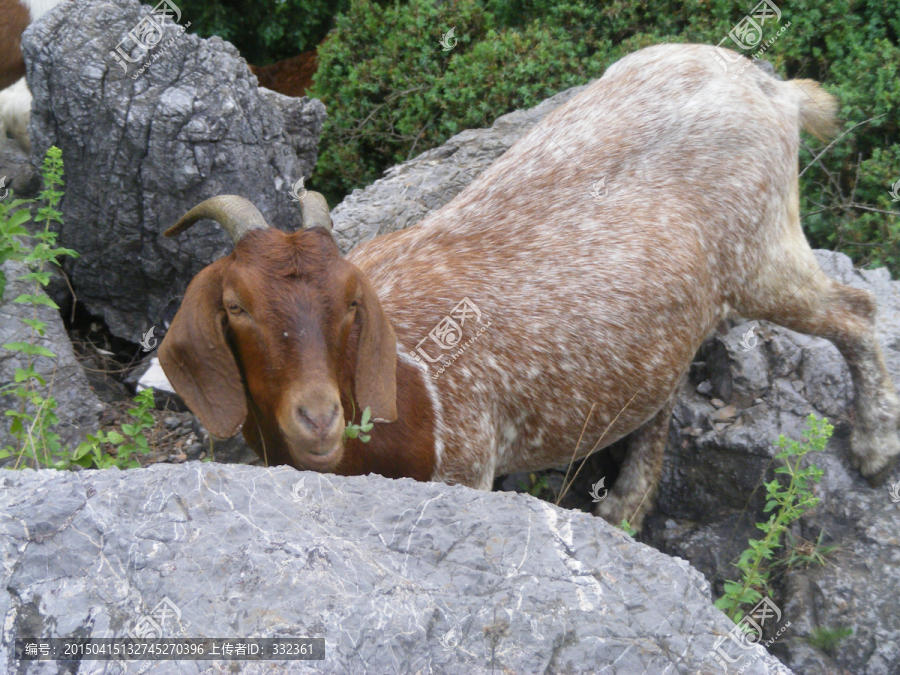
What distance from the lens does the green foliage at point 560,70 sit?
592 centimetres

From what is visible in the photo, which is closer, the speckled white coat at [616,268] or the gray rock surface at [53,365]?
the speckled white coat at [616,268]

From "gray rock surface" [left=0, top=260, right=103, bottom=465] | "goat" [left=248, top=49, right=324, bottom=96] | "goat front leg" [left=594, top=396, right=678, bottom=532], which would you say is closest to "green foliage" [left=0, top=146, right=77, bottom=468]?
"gray rock surface" [left=0, top=260, right=103, bottom=465]

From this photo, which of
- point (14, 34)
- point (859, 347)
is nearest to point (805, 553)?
point (859, 347)

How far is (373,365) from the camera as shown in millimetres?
3078

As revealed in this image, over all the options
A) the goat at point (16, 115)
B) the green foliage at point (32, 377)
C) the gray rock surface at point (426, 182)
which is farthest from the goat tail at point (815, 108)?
the goat at point (16, 115)

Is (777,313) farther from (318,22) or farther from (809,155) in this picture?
(318,22)

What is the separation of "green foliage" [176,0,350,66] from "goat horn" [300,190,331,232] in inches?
229

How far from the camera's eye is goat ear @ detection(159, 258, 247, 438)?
299cm

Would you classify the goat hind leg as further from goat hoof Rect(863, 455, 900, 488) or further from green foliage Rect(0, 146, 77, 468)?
green foliage Rect(0, 146, 77, 468)

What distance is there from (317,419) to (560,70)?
466cm

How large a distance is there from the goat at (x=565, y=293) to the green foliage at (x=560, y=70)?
159 cm

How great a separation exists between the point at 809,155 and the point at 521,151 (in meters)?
3.23

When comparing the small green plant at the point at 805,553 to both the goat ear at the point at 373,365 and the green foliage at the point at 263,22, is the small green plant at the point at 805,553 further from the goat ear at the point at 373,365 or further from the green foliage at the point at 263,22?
the green foliage at the point at 263,22

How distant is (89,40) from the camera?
4562mm
